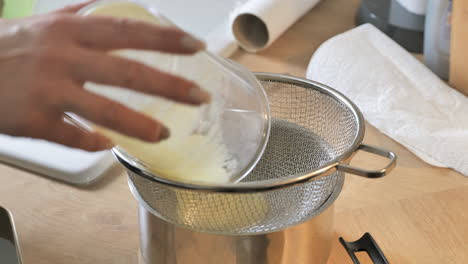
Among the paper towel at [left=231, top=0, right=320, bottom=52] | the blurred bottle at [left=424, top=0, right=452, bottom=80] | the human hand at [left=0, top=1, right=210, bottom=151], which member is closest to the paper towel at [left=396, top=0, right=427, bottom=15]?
the blurred bottle at [left=424, top=0, right=452, bottom=80]

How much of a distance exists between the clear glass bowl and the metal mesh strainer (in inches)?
0.6

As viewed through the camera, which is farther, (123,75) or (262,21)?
(262,21)

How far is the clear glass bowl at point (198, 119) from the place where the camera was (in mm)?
391

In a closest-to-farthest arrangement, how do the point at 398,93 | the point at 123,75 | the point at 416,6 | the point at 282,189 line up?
1. the point at 123,75
2. the point at 282,189
3. the point at 398,93
4. the point at 416,6

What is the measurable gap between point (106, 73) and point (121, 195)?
371mm

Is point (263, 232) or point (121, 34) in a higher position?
point (121, 34)

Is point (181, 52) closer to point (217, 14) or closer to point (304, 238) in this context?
point (304, 238)

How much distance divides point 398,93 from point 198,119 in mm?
474

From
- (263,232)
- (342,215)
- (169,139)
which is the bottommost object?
(342,215)

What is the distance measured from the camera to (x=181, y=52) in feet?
1.19

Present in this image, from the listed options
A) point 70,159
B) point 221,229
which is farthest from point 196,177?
point 70,159

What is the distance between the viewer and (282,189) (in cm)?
46

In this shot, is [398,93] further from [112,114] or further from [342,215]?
[112,114]

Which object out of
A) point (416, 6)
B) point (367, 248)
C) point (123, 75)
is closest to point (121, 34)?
point (123, 75)
